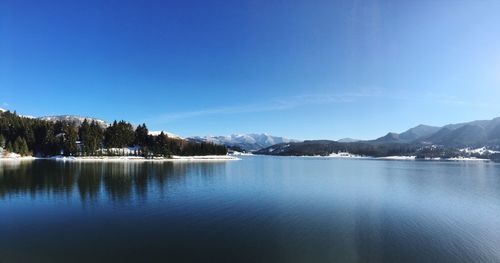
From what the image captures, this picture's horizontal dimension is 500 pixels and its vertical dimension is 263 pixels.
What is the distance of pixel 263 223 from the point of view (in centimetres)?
2998

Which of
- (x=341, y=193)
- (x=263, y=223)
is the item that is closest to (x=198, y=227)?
(x=263, y=223)

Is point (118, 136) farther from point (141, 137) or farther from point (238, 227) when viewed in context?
point (238, 227)

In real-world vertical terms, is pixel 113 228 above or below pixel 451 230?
above

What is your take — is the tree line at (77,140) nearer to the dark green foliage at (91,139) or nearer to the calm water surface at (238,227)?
the dark green foliage at (91,139)

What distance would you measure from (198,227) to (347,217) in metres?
15.9

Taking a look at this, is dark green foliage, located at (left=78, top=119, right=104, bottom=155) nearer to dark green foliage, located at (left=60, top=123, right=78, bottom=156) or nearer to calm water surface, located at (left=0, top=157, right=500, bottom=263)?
dark green foliage, located at (left=60, top=123, right=78, bottom=156)

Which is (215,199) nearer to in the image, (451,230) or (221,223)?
(221,223)

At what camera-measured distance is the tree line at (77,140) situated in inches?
5571

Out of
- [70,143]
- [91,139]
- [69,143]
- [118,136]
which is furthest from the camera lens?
[118,136]

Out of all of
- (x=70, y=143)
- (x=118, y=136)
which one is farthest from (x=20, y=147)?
(x=118, y=136)

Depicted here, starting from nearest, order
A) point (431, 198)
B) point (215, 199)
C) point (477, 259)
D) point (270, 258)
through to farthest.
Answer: point (270, 258)
point (477, 259)
point (215, 199)
point (431, 198)

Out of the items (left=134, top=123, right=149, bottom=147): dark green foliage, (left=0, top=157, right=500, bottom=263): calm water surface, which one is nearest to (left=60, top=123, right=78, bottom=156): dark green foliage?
(left=134, top=123, right=149, bottom=147): dark green foliage

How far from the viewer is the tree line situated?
142 meters

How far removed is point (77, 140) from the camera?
160 metres
